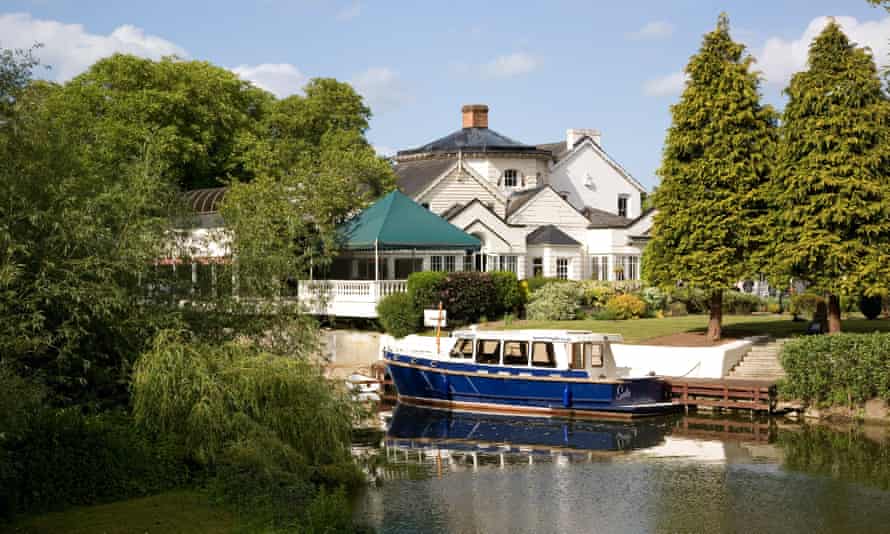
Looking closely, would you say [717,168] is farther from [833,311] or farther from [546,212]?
[546,212]

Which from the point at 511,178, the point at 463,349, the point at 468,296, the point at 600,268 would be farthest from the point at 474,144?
the point at 463,349

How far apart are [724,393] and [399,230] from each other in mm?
18362

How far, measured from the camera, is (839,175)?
1335 inches

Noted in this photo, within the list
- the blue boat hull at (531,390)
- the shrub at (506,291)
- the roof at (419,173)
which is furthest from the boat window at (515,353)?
the roof at (419,173)

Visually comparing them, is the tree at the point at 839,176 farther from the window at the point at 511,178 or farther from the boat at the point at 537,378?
the window at the point at 511,178

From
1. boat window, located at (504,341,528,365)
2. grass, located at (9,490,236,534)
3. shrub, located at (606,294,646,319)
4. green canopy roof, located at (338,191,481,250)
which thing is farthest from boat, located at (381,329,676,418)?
grass, located at (9,490,236,534)

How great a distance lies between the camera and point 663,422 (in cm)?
3147

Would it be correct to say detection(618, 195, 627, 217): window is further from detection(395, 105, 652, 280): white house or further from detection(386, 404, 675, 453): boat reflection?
detection(386, 404, 675, 453): boat reflection

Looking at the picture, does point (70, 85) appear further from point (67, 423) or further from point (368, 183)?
point (67, 423)

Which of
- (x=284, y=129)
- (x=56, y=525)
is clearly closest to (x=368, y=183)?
(x=284, y=129)

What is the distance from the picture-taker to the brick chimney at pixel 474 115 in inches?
2616

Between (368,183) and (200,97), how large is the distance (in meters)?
11.5

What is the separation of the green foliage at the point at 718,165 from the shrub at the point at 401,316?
10643mm

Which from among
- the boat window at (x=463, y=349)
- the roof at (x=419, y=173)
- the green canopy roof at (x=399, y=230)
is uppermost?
the roof at (x=419, y=173)
